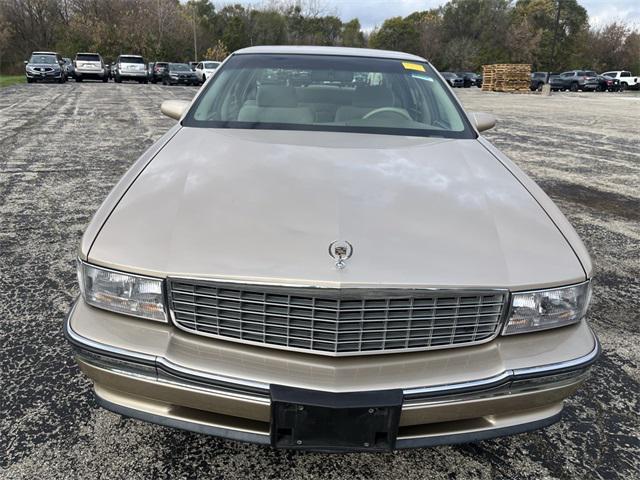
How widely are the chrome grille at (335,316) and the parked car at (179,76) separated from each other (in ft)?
96.1

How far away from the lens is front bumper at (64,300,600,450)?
1.54 meters

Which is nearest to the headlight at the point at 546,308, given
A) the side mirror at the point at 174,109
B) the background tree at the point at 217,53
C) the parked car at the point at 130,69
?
the side mirror at the point at 174,109

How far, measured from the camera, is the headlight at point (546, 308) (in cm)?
164

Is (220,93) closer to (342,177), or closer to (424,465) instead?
(342,177)

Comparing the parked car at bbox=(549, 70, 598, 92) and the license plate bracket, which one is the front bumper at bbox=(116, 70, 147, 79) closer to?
the parked car at bbox=(549, 70, 598, 92)

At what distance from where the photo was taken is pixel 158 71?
3072cm

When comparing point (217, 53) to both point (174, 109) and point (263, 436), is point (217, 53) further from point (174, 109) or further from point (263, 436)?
point (263, 436)

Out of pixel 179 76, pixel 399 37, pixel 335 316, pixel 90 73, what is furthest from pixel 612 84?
pixel 335 316

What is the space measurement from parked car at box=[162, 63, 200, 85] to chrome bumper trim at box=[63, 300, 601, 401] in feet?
95.9

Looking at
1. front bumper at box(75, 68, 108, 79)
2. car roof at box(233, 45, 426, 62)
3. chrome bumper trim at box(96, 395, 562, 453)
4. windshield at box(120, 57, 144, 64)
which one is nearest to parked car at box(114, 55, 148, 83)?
windshield at box(120, 57, 144, 64)

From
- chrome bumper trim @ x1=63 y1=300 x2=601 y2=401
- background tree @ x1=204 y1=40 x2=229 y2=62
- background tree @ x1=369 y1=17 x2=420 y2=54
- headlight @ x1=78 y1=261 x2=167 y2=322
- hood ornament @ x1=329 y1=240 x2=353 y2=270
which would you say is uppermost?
background tree @ x1=369 y1=17 x2=420 y2=54

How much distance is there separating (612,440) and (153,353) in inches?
74.5

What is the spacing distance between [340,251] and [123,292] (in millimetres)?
750

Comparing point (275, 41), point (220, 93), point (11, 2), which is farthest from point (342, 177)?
point (275, 41)
